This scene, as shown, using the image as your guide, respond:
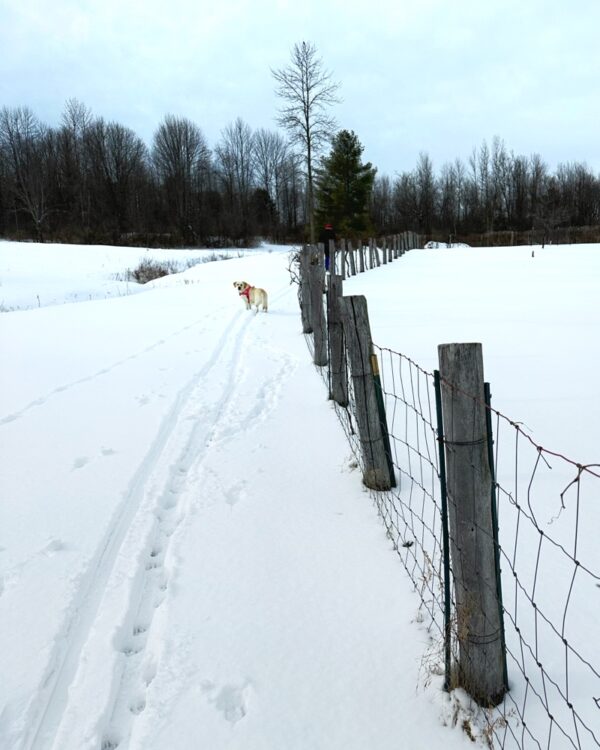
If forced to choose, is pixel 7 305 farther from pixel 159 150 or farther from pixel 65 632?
pixel 159 150

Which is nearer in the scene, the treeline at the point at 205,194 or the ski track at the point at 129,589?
the ski track at the point at 129,589

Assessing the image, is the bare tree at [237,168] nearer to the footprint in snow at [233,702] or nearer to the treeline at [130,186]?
the treeline at [130,186]

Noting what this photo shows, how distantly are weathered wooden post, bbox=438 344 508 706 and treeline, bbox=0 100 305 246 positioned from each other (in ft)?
141

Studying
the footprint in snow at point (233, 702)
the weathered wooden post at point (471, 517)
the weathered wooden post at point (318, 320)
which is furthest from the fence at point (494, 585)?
the weathered wooden post at point (318, 320)

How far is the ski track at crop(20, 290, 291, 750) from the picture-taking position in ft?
6.11

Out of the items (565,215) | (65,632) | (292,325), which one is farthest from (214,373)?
(565,215)

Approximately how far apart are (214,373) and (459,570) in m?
5.19

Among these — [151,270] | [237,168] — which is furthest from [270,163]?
[151,270]

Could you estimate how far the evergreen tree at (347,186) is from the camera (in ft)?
115

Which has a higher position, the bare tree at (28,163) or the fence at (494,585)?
the bare tree at (28,163)

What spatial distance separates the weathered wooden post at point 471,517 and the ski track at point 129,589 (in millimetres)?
1288

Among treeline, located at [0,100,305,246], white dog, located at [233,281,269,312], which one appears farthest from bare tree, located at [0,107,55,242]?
white dog, located at [233,281,269,312]

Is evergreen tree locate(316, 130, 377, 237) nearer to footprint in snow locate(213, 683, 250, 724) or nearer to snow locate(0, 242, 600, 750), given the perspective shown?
snow locate(0, 242, 600, 750)

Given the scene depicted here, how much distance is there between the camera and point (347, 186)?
35.4m
